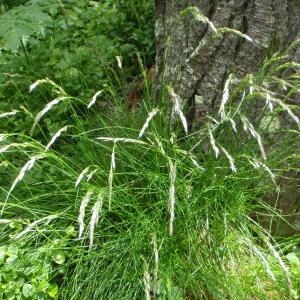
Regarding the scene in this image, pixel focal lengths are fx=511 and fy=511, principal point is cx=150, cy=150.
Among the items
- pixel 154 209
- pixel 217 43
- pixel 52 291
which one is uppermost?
pixel 217 43

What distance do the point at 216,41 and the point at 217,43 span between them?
0.01 m

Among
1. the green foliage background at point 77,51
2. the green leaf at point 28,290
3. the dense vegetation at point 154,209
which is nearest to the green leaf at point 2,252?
the dense vegetation at point 154,209

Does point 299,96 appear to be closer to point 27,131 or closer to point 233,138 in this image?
point 233,138

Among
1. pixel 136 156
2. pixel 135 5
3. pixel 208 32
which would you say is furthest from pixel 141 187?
pixel 135 5

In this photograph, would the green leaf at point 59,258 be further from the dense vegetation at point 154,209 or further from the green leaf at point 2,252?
the green leaf at point 2,252

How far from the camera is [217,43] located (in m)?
2.36

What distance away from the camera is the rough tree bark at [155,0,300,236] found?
7.28 ft

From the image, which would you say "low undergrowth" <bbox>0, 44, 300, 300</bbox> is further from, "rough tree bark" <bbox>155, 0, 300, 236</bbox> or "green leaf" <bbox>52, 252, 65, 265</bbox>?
"rough tree bark" <bbox>155, 0, 300, 236</bbox>

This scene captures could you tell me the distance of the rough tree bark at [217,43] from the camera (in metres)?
2.22

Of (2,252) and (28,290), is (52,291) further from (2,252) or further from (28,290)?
(2,252)

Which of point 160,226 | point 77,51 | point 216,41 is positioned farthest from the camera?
point 77,51

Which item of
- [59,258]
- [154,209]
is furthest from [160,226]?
[59,258]

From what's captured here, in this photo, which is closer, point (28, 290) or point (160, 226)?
point (28, 290)

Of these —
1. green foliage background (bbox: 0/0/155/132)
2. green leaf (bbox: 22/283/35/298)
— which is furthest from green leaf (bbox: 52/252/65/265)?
green foliage background (bbox: 0/0/155/132)
